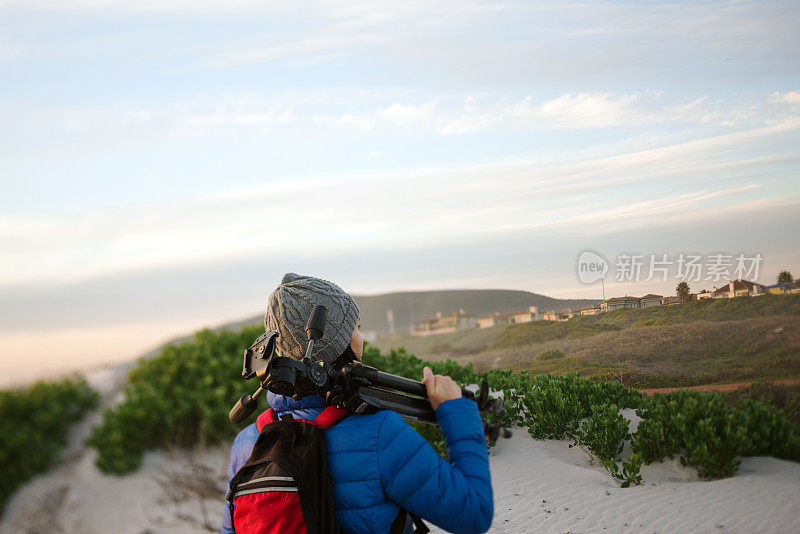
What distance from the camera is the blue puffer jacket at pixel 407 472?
1.99 m

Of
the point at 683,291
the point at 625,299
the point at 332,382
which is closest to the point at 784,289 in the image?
the point at 683,291

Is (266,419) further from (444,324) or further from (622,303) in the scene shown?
(444,324)

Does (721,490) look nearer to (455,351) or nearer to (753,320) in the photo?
(753,320)

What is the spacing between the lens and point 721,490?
307cm

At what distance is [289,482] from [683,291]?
2623 millimetres

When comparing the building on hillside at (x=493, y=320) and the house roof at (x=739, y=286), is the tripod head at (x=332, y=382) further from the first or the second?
the building on hillside at (x=493, y=320)

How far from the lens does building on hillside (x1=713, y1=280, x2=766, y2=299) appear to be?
3.54 m

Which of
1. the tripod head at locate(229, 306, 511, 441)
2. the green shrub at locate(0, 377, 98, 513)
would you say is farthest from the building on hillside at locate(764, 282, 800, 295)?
the green shrub at locate(0, 377, 98, 513)

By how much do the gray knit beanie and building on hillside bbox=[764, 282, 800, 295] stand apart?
2.38 m

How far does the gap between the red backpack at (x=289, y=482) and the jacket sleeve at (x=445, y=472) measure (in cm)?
19

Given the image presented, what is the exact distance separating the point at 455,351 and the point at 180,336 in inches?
229

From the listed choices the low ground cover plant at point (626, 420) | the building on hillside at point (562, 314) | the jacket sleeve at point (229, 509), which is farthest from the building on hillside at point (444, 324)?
the jacket sleeve at point (229, 509)

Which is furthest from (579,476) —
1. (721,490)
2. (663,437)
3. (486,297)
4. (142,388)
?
(142,388)

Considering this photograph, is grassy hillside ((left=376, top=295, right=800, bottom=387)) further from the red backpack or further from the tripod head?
the red backpack
